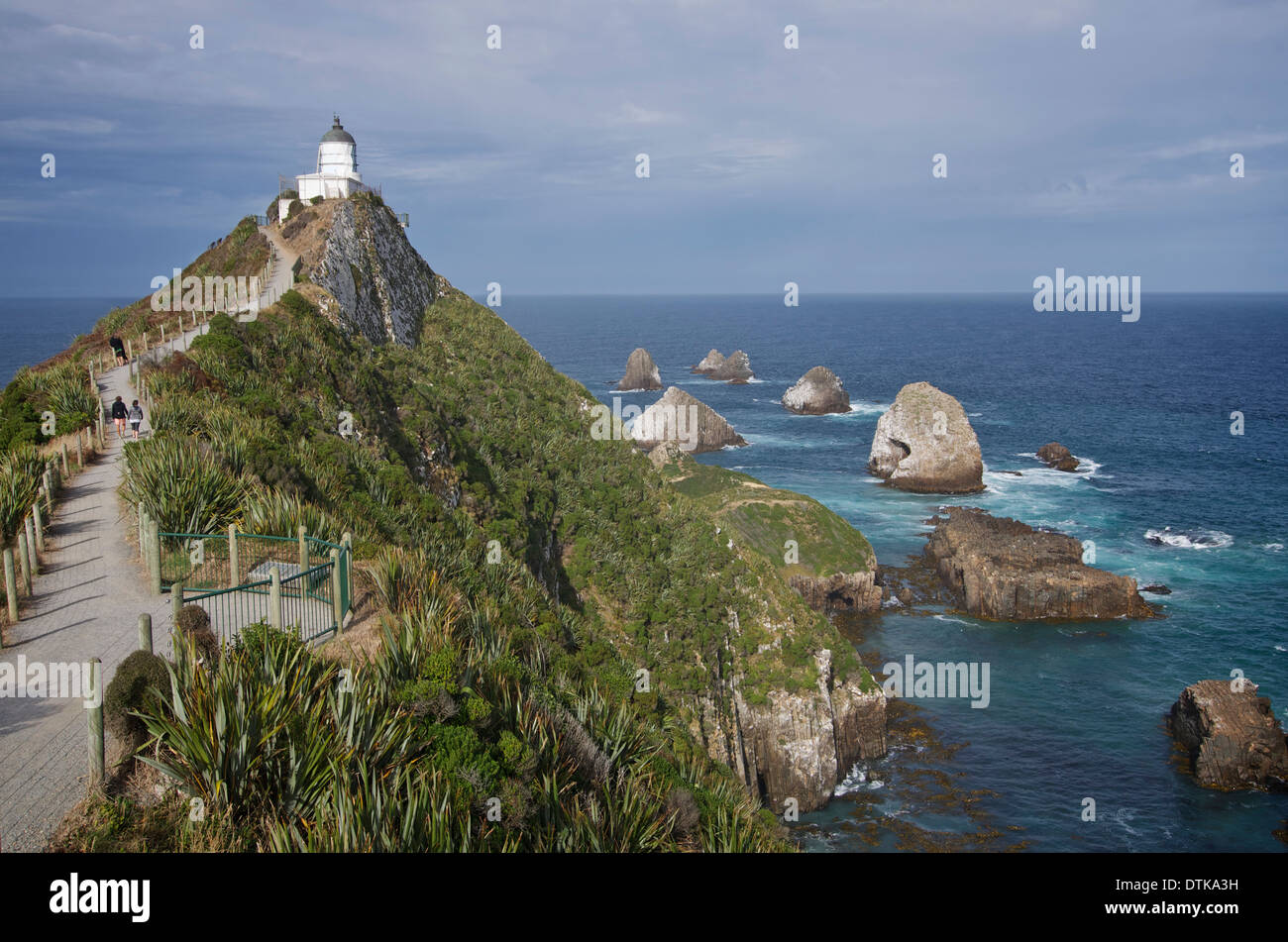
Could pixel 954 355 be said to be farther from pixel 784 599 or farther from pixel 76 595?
pixel 76 595

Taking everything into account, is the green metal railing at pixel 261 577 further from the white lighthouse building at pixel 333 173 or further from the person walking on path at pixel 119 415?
the white lighthouse building at pixel 333 173

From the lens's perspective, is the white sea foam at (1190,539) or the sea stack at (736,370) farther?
the sea stack at (736,370)

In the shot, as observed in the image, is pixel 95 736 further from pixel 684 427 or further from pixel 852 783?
pixel 684 427

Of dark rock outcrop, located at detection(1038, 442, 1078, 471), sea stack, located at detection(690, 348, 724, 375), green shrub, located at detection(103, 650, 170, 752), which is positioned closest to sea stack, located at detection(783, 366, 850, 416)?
dark rock outcrop, located at detection(1038, 442, 1078, 471)

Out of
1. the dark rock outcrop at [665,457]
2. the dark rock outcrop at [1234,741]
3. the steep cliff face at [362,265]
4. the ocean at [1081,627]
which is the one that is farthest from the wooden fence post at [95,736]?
the dark rock outcrop at [665,457]

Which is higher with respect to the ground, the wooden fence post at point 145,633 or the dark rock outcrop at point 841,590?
the wooden fence post at point 145,633
